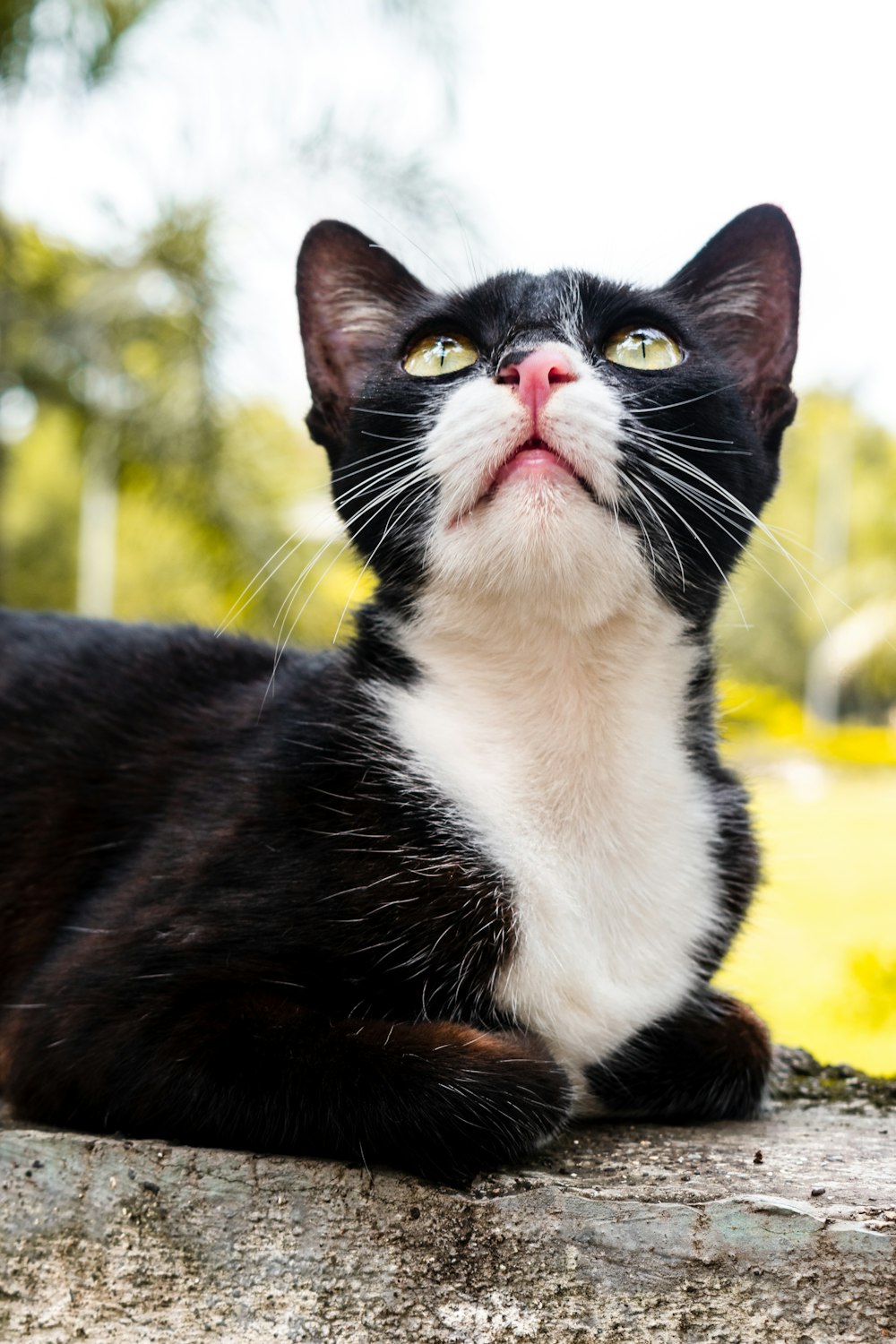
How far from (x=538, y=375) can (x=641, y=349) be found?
0.95 feet

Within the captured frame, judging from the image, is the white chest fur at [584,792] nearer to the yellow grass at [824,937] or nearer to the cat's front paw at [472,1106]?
the cat's front paw at [472,1106]

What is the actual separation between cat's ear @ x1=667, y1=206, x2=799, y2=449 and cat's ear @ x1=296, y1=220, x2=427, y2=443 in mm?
524

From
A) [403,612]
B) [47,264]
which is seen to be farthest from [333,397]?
[47,264]

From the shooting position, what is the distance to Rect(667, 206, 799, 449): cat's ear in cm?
227

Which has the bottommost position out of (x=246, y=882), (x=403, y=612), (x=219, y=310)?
(x=246, y=882)

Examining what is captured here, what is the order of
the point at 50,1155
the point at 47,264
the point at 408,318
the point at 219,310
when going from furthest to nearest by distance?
the point at 47,264, the point at 219,310, the point at 408,318, the point at 50,1155

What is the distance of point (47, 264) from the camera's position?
23.0 ft

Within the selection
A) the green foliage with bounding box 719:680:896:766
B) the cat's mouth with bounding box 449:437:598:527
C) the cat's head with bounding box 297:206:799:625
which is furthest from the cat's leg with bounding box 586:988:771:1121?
the green foliage with bounding box 719:680:896:766

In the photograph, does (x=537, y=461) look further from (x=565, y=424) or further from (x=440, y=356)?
(x=440, y=356)

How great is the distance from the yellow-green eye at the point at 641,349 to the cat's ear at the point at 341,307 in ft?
1.64

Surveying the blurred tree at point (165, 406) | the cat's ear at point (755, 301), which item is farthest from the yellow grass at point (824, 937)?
the blurred tree at point (165, 406)

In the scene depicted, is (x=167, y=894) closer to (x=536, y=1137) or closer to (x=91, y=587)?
(x=536, y=1137)

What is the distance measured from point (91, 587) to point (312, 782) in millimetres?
23601

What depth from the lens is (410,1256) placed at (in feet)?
5.49
